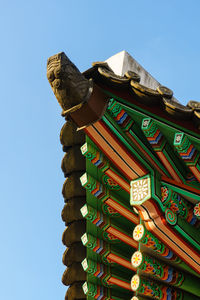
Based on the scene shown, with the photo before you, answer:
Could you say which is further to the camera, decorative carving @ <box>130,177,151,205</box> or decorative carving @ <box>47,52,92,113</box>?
decorative carving @ <box>130,177,151,205</box>

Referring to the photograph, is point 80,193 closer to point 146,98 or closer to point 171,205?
point 171,205

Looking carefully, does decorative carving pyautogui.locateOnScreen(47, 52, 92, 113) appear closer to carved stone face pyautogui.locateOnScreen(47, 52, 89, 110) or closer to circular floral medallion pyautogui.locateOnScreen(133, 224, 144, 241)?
carved stone face pyautogui.locateOnScreen(47, 52, 89, 110)

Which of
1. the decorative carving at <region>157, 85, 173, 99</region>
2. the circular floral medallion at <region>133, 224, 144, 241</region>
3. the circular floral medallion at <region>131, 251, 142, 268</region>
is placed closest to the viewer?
the decorative carving at <region>157, 85, 173, 99</region>

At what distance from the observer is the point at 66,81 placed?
5355 mm

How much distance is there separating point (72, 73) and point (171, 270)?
2599 millimetres

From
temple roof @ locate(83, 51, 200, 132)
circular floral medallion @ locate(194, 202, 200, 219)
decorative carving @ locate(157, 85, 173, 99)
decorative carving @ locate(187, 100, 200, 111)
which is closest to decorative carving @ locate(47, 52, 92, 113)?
temple roof @ locate(83, 51, 200, 132)

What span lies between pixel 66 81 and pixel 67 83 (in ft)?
0.08

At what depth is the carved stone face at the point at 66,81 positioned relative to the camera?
A: 17.6 ft

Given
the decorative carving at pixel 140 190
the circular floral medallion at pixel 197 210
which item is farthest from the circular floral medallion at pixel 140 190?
the circular floral medallion at pixel 197 210

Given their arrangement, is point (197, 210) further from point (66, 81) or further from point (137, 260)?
point (66, 81)

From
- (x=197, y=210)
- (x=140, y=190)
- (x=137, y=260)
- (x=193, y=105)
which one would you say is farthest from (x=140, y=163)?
(x=137, y=260)

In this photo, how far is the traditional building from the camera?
5363 mm

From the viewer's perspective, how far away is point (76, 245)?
7457mm

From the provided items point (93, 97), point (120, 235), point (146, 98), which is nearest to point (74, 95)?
point (93, 97)
